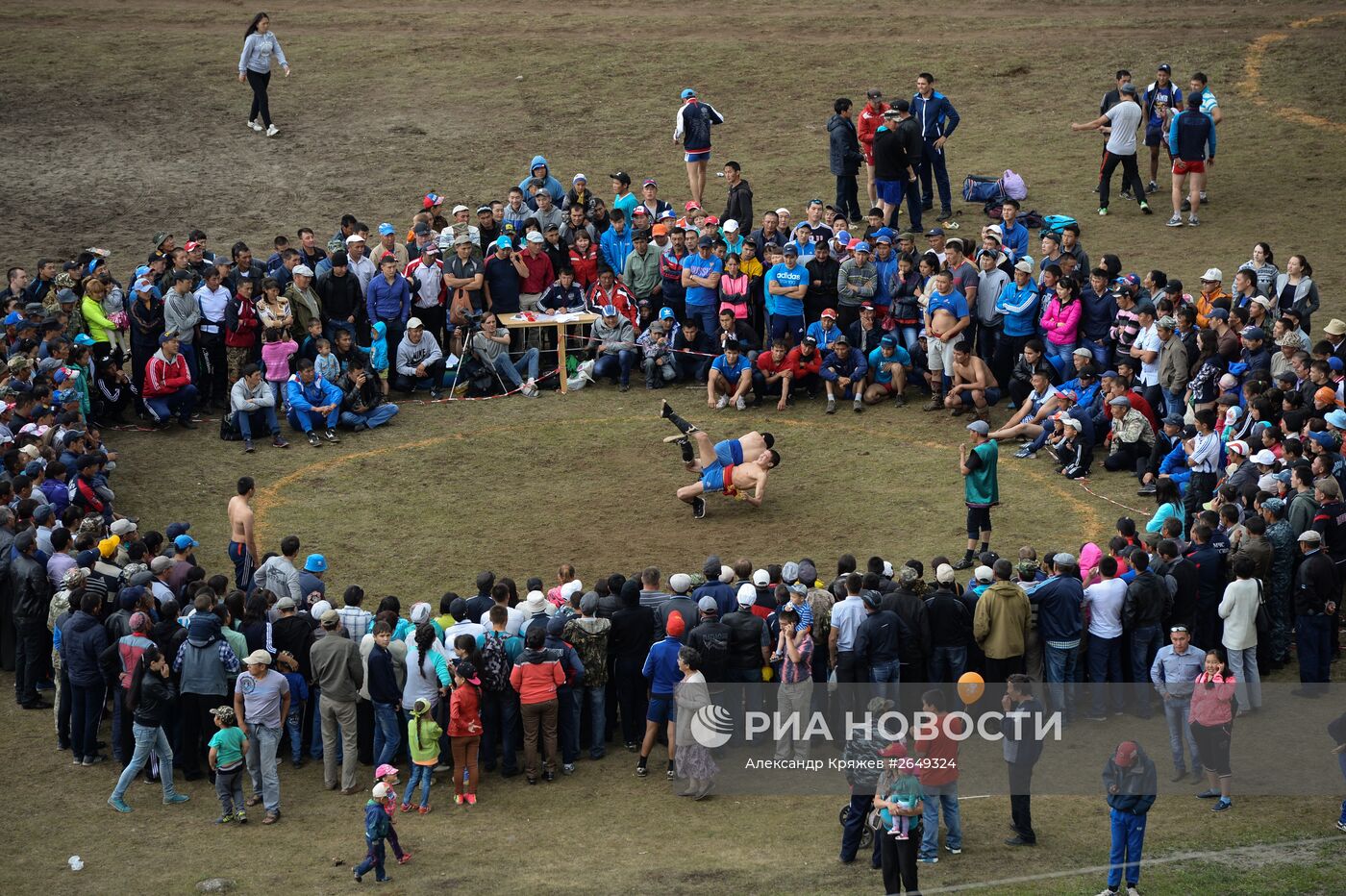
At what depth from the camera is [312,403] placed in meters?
22.7

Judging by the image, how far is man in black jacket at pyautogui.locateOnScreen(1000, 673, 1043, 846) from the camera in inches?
542

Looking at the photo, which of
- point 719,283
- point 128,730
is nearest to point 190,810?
point 128,730

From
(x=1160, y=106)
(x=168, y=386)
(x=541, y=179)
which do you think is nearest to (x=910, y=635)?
(x=168, y=386)

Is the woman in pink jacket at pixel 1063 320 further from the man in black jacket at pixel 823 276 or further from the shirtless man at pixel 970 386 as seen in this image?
the man in black jacket at pixel 823 276

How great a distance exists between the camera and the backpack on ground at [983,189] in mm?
28312

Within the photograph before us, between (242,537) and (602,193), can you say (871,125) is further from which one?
(242,537)

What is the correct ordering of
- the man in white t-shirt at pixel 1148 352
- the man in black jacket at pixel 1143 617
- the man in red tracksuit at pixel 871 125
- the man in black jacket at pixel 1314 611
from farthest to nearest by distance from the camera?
the man in red tracksuit at pixel 871 125
the man in white t-shirt at pixel 1148 352
the man in black jacket at pixel 1314 611
the man in black jacket at pixel 1143 617

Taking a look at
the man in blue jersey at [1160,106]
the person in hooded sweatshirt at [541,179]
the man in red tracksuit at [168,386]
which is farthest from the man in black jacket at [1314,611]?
the man in red tracksuit at [168,386]

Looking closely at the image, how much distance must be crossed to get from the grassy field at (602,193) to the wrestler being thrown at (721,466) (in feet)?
1.04

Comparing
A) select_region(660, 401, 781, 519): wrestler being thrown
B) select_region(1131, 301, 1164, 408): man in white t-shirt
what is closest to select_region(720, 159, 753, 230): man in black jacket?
select_region(660, 401, 781, 519): wrestler being thrown

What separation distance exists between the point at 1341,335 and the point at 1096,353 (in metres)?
3.27

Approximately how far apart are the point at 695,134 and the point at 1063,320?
311 inches

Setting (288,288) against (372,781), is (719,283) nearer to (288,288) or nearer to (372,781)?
(288,288)

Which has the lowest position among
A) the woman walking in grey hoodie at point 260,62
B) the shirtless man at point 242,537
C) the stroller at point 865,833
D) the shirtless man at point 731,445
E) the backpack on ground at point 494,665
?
the stroller at point 865,833
